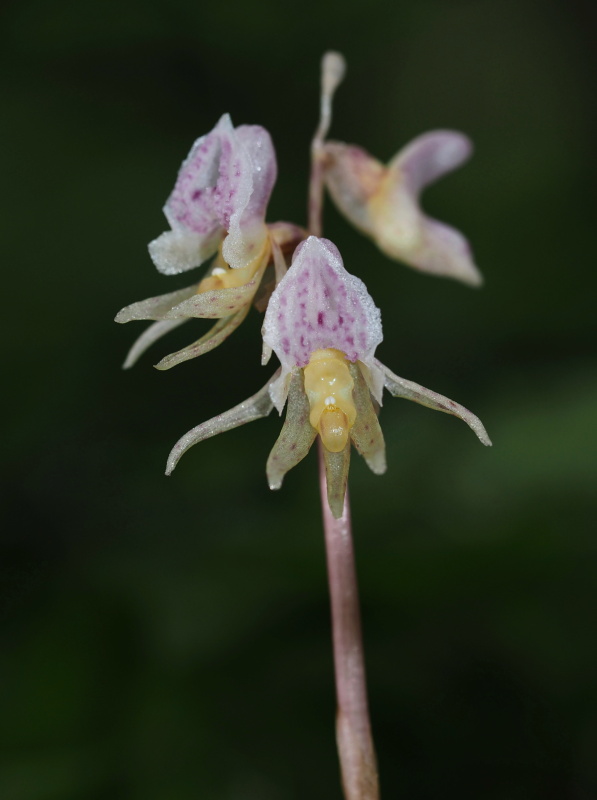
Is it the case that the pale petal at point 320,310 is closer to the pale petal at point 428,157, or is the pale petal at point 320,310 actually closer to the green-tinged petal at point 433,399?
the green-tinged petal at point 433,399

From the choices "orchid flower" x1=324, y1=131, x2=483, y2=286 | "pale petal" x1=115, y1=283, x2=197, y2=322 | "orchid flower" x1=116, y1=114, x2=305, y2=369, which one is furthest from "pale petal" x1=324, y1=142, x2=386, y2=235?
"pale petal" x1=115, y1=283, x2=197, y2=322

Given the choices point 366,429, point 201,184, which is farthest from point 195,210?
point 366,429

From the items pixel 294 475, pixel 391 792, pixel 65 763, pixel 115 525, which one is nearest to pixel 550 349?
pixel 294 475

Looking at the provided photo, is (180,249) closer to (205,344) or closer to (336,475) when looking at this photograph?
(205,344)

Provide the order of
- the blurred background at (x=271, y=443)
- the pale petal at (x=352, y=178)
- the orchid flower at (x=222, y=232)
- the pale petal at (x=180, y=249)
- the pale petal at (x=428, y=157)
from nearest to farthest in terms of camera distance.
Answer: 1. the orchid flower at (x=222, y=232)
2. the pale petal at (x=180, y=249)
3. the pale petal at (x=352, y=178)
4. the pale petal at (x=428, y=157)
5. the blurred background at (x=271, y=443)

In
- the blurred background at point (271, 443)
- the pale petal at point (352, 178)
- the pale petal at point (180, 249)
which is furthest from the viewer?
the blurred background at point (271, 443)

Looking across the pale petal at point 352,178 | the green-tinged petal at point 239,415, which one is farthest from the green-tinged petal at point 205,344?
the pale petal at point 352,178

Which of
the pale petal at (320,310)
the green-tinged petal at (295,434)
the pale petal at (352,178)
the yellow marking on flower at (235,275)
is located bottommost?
the green-tinged petal at (295,434)
